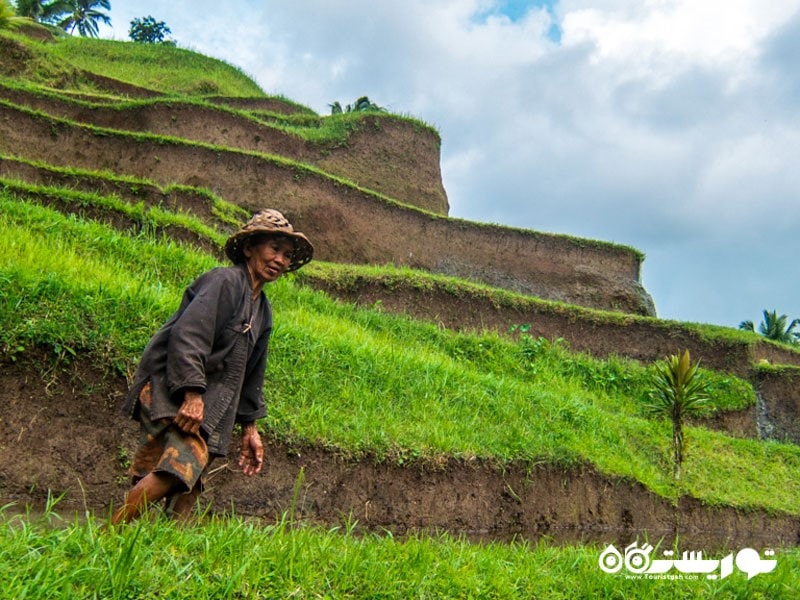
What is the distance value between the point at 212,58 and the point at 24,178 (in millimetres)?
21221

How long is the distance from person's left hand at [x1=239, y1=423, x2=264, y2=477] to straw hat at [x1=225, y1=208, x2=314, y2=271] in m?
0.97

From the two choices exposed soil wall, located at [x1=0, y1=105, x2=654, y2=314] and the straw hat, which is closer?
the straw hat

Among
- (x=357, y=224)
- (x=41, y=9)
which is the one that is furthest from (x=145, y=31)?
(x=357, y=224)

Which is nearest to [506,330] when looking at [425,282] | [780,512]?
[425,282]

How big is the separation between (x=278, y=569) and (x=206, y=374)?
1.06 meters

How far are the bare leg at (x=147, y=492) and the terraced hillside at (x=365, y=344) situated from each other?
2.30 metres

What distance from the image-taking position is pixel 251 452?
3.92 meters

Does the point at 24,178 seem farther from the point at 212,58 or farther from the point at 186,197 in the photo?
the point at 212,58

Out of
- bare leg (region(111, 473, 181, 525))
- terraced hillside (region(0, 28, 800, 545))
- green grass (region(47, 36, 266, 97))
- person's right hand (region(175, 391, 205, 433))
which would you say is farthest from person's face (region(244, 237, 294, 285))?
green grass (region(47, 36, 266, 97))

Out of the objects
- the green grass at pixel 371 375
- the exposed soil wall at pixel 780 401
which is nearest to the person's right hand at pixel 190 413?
Result: the green grass at pixel 371 375

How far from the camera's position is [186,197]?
1278cm

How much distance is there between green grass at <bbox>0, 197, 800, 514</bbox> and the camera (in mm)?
6043

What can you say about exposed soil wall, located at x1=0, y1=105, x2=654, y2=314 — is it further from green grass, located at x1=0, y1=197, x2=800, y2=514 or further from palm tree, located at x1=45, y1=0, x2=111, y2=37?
palm tree, located at x1=45, y1=0, x2=111, y2=37

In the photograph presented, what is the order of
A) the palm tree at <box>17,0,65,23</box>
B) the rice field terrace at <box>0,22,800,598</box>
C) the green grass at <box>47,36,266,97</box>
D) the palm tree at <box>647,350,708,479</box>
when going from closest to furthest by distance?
1. the rice field terrace at <box>0,22,800,598</box>
2. the palm tree at <box>647,350,708,479</box>
3. the green grass at <box>47,36,266,97</box>
4. the palm tree at <box>17,0,65,23</box>
